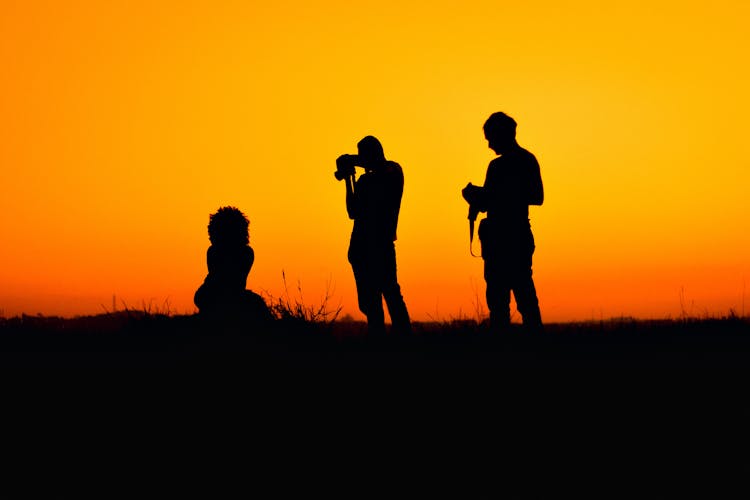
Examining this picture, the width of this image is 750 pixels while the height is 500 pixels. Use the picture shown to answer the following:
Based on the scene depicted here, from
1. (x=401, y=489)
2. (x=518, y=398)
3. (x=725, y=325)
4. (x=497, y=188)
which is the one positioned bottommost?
(x=401, y=489)

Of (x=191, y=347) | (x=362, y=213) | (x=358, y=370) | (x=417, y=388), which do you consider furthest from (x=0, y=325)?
(x=417, y=388)

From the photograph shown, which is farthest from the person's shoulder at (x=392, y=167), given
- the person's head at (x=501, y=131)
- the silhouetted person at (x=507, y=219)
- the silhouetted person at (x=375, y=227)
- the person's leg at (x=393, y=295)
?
the person's head at (x=501, y=131)

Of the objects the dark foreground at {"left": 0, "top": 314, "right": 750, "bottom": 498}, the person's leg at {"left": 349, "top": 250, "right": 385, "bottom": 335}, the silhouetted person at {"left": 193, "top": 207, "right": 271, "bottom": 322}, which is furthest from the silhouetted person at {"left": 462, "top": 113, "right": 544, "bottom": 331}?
the silhouetted person at {"left": 193, "top": 207, "right": 271, "bottom": 322}

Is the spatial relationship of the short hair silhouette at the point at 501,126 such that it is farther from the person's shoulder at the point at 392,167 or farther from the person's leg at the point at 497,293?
the person's shoulder at the point at 392,167

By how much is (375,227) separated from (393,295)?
746 millimetres

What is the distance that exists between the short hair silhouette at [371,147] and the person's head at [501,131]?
61.3 inches

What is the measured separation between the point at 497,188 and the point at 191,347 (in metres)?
3.30

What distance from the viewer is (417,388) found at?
813cm

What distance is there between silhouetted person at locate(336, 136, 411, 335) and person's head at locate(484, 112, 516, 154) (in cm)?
150

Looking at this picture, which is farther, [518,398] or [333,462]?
[518,398]

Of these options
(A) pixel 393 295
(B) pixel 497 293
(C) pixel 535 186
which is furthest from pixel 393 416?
(A) pixel 393 295

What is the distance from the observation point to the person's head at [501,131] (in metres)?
10.2

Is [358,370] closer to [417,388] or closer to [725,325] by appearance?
[417,388]

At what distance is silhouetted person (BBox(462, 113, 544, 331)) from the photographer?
10125 millimetres
